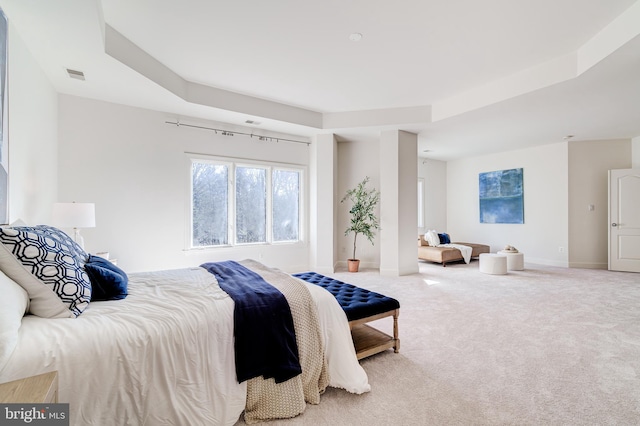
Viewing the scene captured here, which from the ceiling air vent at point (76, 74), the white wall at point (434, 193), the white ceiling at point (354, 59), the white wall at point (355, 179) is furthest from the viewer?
the white wall at point (434, 193)

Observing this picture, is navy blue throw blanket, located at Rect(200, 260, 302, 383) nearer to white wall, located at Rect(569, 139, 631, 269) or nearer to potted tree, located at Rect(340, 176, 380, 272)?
potted tree, located at Rect(340, 176, 380, 272)

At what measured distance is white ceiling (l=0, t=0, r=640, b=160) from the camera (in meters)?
2.52

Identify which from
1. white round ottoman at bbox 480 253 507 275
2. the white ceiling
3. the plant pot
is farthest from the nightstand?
white round ottoman at bbox 480 253 507 275

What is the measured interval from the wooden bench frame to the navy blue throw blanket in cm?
57

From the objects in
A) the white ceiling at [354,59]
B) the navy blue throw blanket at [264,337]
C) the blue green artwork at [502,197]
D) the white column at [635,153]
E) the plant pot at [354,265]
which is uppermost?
the white ceiling at [354,59]

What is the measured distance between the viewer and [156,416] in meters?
1.41

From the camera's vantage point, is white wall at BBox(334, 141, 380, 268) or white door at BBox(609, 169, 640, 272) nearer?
white door at BBox(609, 169, 640, 272)

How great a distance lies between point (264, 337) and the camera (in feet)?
5.60

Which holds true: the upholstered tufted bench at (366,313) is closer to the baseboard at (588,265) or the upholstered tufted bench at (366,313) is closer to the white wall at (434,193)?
the white wall at (434,193)

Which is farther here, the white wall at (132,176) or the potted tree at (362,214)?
the potted tree at (362,214)

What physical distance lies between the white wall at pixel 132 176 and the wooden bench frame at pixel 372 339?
3100 mm

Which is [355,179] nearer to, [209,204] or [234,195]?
[234,195]

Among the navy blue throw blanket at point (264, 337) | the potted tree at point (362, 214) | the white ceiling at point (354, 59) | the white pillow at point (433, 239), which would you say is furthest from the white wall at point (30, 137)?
the white pillow at point (433, 239)

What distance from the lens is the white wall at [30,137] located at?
228cm
